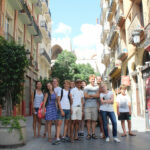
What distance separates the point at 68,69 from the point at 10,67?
92.8 feet

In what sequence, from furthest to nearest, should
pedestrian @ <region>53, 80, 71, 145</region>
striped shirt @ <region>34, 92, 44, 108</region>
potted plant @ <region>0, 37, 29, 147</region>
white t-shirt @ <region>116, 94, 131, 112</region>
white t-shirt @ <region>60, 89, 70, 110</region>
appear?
1. white t-shirt @ <region>116, 94, 131, 112</region>
2. striped shirt @ <region>34, 92, 44, 108</region>
3. white t-shirt @ <region>60, 89, 70, 110</region>
4. pedestrian @ <region>53, 80, 71, 145</region>
5. potted plant @ <region>0, 37, 29, 147</region>

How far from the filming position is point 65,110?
19.5 ft

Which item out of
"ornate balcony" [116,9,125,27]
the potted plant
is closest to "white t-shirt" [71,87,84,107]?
the potted plant

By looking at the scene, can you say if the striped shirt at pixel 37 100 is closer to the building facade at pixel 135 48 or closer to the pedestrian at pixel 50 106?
the pedestrian at pixel 50 106

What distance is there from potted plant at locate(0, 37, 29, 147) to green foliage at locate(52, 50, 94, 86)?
26.5 metres

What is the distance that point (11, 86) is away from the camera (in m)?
6.06

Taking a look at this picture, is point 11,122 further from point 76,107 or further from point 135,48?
point 135,48

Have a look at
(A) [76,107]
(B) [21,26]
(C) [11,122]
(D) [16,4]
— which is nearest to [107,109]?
(A) [76,107]

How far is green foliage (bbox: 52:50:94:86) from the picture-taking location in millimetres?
33375

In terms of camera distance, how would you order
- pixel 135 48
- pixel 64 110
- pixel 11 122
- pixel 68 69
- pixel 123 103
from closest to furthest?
pixel 11 122 → pixel 64 110 → pixel 123 103 → pixel 135 48 → pixel 68 69

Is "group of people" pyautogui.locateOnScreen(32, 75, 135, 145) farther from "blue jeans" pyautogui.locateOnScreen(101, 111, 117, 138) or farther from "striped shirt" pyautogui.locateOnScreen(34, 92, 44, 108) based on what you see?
"striped shirt" pyautogui.locateOnScreen(34, 92, 44, 108)

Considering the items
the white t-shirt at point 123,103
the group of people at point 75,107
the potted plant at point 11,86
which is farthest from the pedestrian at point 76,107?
the white t-shirt at point 123,103

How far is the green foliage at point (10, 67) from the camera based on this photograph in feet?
19.5

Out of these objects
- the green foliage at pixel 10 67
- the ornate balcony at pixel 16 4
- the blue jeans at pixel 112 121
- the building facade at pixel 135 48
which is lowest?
the blue jeans at pixel 112 121
